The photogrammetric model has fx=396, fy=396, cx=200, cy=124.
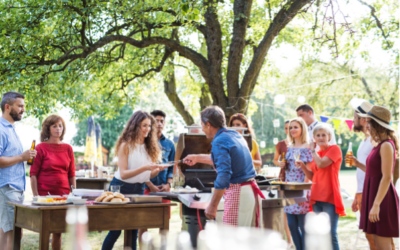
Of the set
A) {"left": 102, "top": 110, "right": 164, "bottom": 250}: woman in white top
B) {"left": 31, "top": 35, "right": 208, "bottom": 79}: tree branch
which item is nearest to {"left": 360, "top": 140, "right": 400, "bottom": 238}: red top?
{"left": 102, "top": 110, "right": 164, "bottom": 250}: woman in white top

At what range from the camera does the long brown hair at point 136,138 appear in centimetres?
413

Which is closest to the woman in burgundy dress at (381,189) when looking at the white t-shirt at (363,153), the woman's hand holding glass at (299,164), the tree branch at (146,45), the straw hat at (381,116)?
the straw hat at (381,116)

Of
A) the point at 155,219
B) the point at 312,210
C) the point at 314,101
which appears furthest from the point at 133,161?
the point at 314,101

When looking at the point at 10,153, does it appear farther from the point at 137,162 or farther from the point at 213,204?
the point at 213,204

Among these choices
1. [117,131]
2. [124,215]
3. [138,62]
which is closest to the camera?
[124,215]

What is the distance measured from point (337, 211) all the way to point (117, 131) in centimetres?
3173

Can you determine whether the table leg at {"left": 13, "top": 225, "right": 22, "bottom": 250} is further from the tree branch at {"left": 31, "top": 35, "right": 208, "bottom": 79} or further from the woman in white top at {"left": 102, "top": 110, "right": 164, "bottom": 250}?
the tree branch at {"left": 31, "top": 35, "right": 208, "bottom": 79}

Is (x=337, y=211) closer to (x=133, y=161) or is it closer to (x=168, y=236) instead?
(x=133, y=161)

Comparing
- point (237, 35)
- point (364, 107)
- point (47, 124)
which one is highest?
point (237, 35)

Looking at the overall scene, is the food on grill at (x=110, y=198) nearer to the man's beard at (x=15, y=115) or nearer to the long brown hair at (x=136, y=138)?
the long brown hair at (x=136, y=138)

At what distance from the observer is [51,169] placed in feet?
14.6

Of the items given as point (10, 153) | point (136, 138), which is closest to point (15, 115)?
point (10, 153)

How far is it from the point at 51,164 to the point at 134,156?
40.4 inches

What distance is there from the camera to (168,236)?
726 mm
